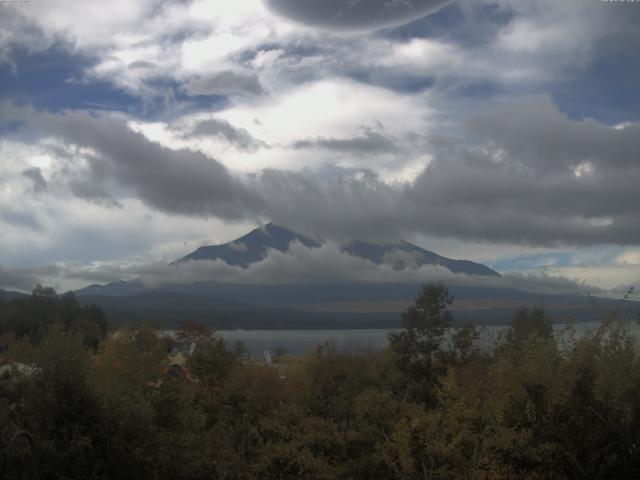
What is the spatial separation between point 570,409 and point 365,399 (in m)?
6.67

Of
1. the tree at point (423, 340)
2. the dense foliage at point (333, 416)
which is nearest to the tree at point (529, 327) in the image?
the dense foliage at point (333, 416)

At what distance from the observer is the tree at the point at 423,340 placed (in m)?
25.3

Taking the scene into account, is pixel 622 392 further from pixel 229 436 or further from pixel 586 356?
pixel 229 436

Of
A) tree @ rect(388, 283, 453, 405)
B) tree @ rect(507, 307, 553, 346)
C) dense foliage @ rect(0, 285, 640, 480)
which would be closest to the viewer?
dense foliage @ rect(0, 285, 640, 480)

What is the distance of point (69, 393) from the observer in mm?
10680

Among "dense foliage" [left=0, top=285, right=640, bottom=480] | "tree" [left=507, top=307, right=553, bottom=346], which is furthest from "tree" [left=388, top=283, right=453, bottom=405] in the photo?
"tree" [left=507, top=307, right=553, bottom=346]

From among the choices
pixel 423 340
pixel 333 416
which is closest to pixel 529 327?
pixel 423 340

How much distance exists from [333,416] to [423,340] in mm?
6681

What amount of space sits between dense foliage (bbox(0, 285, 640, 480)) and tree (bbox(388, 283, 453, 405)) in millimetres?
429

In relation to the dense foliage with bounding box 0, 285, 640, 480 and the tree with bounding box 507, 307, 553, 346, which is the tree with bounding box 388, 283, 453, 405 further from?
the tree with bounding box 507, 307, 553, 346

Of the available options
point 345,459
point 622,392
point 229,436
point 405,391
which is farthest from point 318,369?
point 622,392

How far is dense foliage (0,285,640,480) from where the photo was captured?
10.8 meters

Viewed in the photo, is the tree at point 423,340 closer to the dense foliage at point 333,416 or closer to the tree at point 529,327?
the dense foliage at point 333,416

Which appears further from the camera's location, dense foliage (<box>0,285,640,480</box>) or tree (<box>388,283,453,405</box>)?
tree (<box>388,283,453,405</box>)
